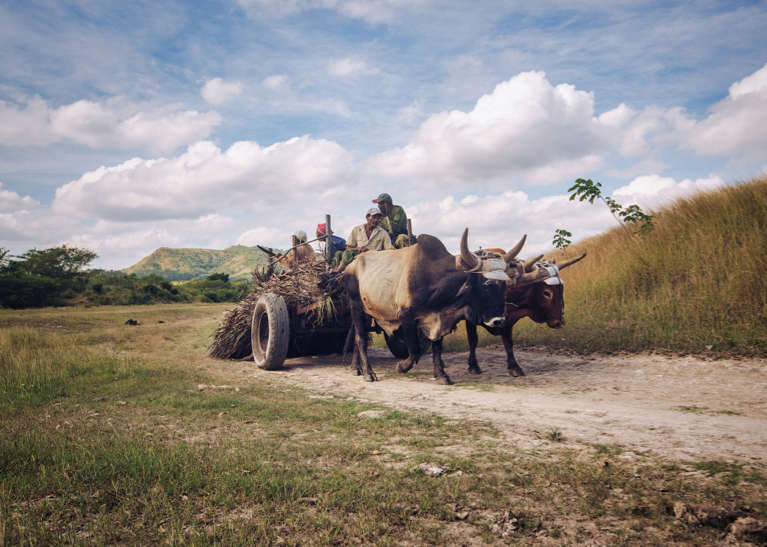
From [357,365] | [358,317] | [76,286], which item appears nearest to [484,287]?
[358,317]

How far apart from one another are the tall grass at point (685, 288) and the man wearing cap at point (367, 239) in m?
3.55

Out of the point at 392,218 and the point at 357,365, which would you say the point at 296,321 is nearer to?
the point at 357,365

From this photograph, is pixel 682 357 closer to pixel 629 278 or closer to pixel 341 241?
pixel 629 278

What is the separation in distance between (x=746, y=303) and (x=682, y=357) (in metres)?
1.42

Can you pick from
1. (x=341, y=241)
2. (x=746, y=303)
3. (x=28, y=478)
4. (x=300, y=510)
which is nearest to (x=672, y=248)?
(x=746, y=303)

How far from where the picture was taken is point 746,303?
6.48 meters

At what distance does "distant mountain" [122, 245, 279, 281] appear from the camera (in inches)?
4933

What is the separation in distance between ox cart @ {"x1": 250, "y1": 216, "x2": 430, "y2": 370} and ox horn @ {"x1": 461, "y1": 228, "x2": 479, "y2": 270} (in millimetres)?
1658

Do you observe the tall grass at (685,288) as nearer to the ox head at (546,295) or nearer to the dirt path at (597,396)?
the dirt path at (597,396)

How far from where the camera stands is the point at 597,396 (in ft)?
15.9

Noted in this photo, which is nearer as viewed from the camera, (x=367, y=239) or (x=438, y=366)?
(x=438, y=366)

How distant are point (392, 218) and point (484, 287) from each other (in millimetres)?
2804

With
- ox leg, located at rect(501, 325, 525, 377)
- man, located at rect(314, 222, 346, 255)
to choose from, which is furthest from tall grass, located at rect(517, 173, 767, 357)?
man, located at rect(314, 222, 346, 255)

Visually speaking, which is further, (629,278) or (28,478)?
(629,278)
